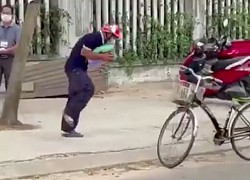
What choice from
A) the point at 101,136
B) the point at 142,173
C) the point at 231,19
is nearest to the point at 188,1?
the point at 231,19

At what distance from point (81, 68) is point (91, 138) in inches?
38.4

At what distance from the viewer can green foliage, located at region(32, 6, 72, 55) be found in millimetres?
14312

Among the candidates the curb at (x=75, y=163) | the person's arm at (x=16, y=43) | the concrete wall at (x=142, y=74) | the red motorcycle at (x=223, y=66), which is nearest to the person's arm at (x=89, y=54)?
the red motorcycle at (x=223, y=66)

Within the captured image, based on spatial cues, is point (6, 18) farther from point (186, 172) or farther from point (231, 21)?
point (231, 21)

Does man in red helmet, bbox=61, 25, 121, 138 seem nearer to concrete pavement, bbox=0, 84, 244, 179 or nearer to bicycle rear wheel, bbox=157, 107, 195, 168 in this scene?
concrete pavement, bbox=0, 84, 244, 179

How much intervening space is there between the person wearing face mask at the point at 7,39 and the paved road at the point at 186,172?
155 inches

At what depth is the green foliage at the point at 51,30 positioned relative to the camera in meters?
14.3

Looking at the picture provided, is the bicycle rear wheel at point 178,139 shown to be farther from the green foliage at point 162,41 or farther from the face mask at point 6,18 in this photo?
the green foliage at point 162,41

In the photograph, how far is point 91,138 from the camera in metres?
9.73

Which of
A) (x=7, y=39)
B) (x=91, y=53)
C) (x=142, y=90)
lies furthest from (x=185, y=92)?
(x=142, y=90)

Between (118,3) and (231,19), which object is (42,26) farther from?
(231,19)

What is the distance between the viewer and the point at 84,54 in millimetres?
9242

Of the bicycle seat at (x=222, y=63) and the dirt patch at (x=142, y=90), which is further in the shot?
the dirt patch at (x=142, y=90)

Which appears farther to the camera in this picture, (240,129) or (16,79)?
(16,79)
